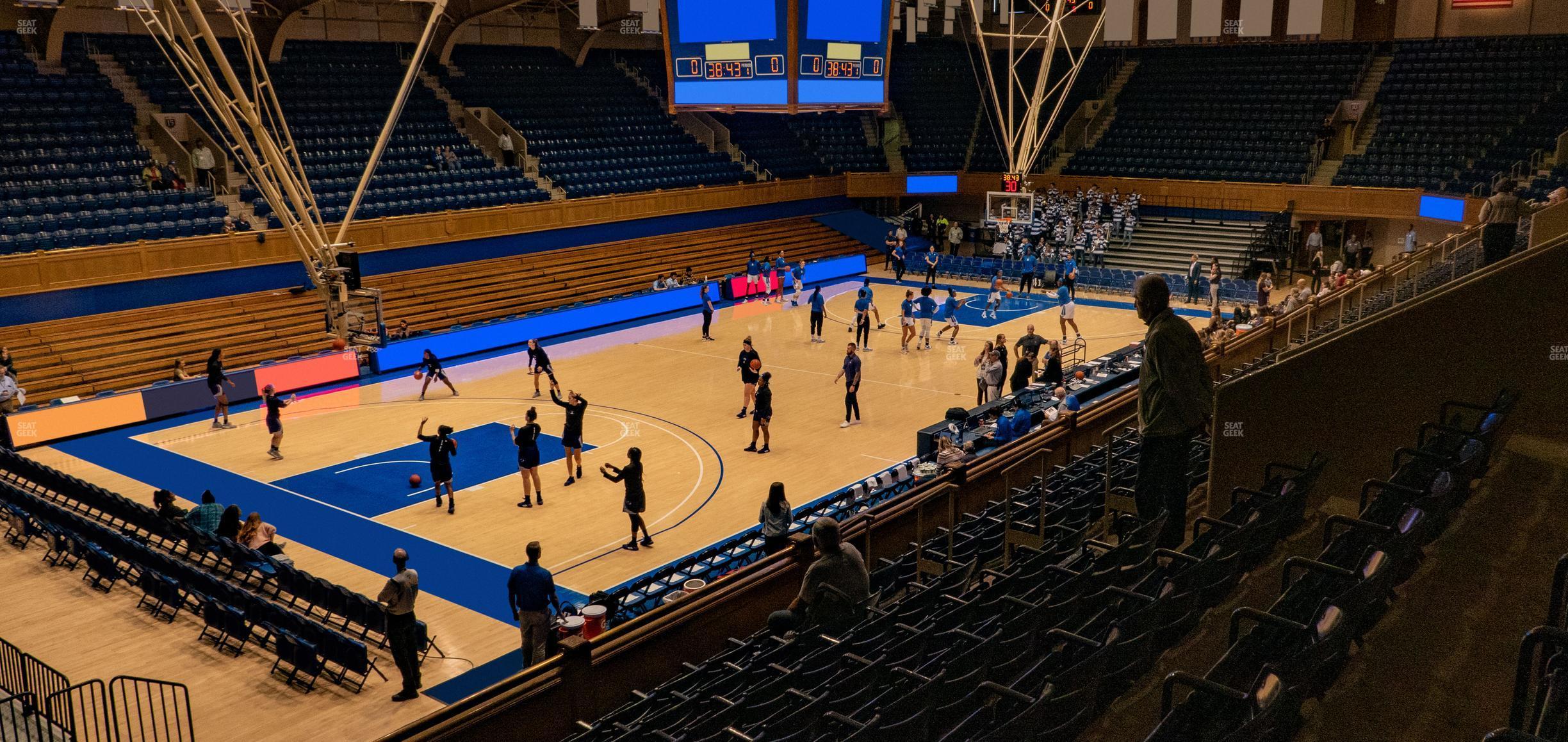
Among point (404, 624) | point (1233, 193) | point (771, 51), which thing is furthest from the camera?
point (1233, 193)

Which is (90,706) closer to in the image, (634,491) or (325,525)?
(325,525)

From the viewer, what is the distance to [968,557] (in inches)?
396

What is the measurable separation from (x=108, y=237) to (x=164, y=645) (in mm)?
15233

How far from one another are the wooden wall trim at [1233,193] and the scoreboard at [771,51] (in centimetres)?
1486

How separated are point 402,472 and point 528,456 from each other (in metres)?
3.45

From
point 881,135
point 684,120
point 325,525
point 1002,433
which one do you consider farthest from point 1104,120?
point 325,525

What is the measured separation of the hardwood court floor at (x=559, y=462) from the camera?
11.9m

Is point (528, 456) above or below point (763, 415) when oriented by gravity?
above

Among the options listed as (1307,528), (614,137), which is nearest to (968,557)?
(1307,528)

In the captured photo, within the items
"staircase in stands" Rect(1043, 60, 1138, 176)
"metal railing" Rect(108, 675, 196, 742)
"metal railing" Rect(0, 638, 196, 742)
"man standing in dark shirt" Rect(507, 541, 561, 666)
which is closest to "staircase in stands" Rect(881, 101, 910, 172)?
"staircase in stands" Rect(1043, 60, 1138, 176)

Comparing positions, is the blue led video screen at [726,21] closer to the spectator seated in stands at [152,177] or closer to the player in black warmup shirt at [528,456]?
the spectator seated in stands at [152,177]

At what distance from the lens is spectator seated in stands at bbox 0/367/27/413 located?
801 inches

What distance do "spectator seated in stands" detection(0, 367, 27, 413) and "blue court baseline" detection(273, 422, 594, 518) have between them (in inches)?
236

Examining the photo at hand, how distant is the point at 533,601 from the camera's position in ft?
36.4
